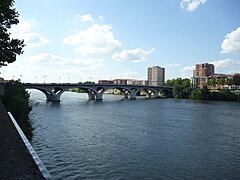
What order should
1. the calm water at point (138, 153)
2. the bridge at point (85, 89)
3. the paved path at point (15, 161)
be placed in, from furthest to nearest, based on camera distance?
the bridge at point (85, 89), the calm water at point (138, 153), the paved path at point (15, 161)

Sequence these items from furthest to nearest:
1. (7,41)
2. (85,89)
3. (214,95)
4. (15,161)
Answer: (214,95), (85,89), (7,41), (15,161)

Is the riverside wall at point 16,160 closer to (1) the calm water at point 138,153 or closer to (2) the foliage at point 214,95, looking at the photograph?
(1) the calm water at point 138,153

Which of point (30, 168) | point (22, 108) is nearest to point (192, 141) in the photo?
point (22, 108)

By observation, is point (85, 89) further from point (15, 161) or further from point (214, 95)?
point (15, 161)

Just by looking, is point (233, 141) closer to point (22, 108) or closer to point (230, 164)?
point (230, 164)

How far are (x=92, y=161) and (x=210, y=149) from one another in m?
10.3

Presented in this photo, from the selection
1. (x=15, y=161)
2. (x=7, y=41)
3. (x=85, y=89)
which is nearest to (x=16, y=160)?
(x=15, y=161)

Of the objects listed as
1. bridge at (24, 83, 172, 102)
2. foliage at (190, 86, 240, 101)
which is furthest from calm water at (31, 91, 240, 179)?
foliage at (190, 86, 240, 101)

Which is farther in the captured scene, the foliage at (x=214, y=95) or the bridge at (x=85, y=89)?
the foliage at (x=214, y=95)

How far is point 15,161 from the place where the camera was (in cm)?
741

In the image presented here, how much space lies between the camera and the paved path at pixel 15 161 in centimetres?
637

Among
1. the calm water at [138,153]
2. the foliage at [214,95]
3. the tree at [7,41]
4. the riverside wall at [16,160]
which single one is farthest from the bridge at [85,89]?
the riverside wall at [16,160]

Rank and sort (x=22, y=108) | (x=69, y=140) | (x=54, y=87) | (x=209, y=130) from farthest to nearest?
(x=54, y=87) → (x=209, y=130) → (x=22, y=108) → (x=69, y=140)

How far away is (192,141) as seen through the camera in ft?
76.7
